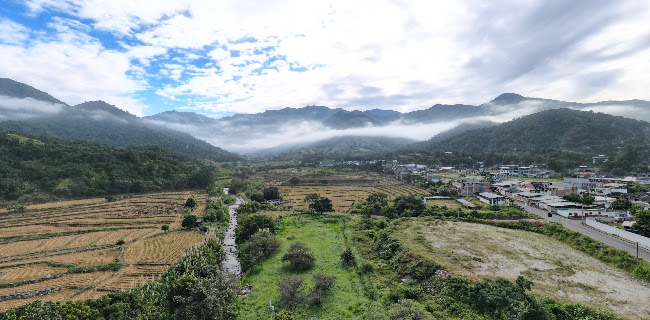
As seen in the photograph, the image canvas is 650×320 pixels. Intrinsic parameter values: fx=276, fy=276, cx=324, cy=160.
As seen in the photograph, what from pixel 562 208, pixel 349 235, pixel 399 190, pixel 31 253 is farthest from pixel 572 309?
pixel 399 190

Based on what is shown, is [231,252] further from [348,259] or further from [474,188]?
[474,188]

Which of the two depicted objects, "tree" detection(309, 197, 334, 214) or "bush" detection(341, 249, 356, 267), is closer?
"bush" detection(341, 249, 356, 267)

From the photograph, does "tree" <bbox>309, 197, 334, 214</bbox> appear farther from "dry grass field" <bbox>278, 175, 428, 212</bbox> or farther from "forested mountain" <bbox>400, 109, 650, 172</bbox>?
"forested mountain" <bbox>400, 109, 650, 172</bbox>

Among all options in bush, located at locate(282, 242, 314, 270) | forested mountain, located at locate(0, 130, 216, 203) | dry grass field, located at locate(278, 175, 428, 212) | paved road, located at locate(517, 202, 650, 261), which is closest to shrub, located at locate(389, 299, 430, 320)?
bush, located at locate(282, 242, 314, 270)

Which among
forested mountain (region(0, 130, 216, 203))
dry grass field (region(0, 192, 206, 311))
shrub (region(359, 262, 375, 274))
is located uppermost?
forested mountain (region(0, 130, 216, 203))

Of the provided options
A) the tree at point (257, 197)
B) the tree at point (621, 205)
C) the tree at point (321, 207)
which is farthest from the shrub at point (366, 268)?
the tree at point (621, 205)

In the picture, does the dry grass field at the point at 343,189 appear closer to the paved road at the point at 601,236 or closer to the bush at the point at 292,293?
the paved road at the point at 601,236
